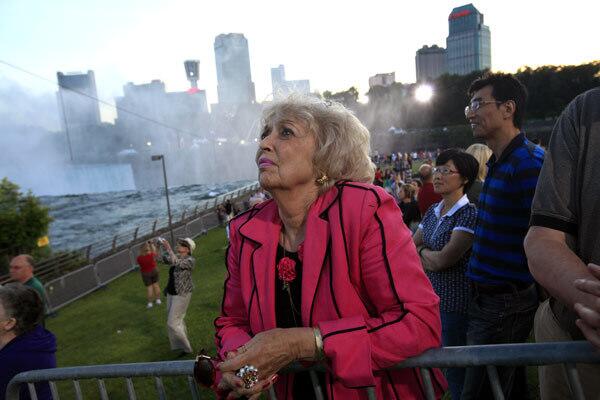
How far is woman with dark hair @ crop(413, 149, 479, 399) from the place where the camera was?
3.15 meters

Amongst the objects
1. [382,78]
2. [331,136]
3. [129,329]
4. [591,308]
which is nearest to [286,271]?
[331,136]

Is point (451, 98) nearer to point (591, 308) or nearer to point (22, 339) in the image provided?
point (22, 339)

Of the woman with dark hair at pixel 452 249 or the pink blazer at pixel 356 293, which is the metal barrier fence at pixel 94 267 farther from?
the pink blazer at pixel 356 293

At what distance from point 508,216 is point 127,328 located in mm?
9022

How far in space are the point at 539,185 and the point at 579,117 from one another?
27 cm

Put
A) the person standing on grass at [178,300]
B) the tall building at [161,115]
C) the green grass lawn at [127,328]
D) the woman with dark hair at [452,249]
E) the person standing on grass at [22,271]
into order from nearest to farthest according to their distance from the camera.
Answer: the woman with dark hair at [452,249], the person standing on grass at [22,271], the green grass lawn at [127,328], the person standing on grass at [178,300], the tall building at [161,115]

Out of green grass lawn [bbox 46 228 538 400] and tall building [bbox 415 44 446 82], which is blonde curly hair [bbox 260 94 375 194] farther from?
tall building [bbox 415 44 446 82]

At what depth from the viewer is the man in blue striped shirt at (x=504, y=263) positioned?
2.63 m

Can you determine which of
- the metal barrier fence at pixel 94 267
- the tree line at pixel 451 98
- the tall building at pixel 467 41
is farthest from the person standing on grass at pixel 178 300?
the tall building at pixel 467 41

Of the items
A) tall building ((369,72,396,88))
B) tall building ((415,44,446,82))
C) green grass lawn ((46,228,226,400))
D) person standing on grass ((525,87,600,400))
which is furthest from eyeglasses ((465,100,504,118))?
tall building ((415,44,446,82))

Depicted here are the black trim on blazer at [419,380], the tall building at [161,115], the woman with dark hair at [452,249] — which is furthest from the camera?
the tall building at [161,115]

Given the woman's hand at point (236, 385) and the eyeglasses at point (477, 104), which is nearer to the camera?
the woman's hand at point (236, 385)

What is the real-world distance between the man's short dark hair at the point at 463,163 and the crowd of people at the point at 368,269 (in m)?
0.63

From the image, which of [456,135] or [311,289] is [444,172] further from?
[456,135]
